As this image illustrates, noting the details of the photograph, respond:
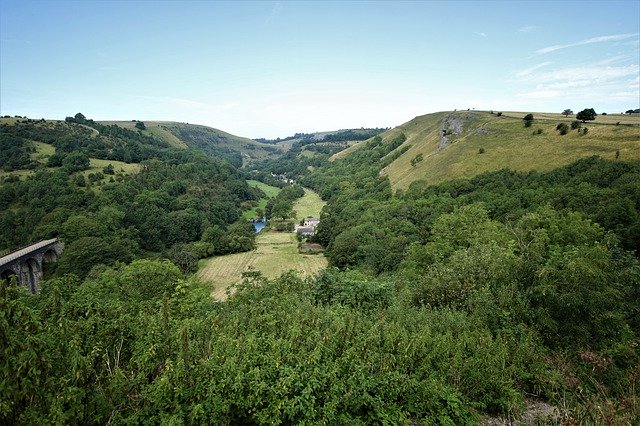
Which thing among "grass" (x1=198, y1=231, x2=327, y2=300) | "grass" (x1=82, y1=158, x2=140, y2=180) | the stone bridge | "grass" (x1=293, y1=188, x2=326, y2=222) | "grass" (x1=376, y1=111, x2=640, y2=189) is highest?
"grass" (x1=82, y1=158, x2=140, y2=180)

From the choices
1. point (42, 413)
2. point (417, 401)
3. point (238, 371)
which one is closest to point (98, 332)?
point (42, 413)

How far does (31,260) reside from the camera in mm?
58531

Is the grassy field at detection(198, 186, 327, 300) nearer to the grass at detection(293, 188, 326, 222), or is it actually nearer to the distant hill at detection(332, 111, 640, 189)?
the grass at detection(293, 188, 326, 222)

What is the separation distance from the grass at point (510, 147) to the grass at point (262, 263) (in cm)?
2925

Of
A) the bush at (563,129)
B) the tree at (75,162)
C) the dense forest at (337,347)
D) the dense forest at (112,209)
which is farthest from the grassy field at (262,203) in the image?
the dense forest at (337,347)

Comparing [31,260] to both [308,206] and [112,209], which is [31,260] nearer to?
[112,209]

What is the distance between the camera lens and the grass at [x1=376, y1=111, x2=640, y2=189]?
48.2 m

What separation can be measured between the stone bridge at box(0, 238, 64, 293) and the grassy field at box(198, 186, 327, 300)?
87.0 feet

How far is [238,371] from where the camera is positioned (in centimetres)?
733

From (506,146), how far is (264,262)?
53351mm

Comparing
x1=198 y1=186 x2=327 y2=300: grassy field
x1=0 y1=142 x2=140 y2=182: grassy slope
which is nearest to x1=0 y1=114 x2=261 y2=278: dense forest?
x1=0 y1=142 x2=140 y2=182: grassy slope

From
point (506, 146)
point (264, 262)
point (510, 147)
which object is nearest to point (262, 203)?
point (264, 262)

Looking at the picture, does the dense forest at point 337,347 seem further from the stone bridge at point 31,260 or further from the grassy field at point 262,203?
the grassy field at point 262,203

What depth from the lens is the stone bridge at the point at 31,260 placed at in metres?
53.1
